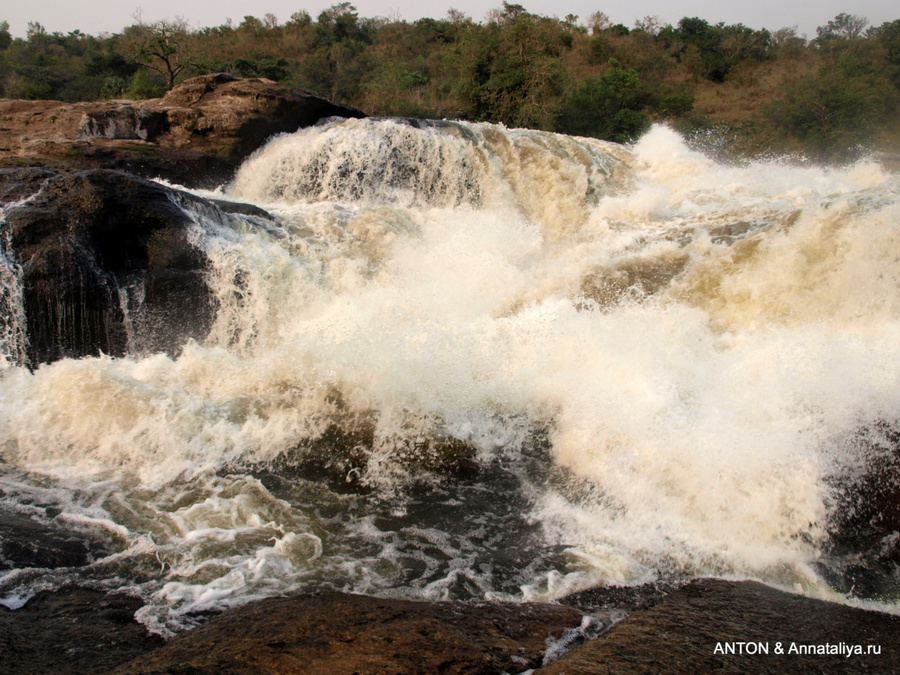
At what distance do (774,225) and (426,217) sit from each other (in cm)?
449

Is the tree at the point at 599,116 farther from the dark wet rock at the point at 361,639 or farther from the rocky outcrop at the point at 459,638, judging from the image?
the dark wet rock at the point at 361,639

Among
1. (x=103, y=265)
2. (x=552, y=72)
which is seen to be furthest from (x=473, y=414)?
(x=552, y=72)

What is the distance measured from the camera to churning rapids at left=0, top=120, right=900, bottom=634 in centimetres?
292

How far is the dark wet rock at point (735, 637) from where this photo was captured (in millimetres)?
1725

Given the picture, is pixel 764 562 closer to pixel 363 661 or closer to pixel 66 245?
pixel 363 661

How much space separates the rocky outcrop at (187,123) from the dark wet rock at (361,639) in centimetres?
872

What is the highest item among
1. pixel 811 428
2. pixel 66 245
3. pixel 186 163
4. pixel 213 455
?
pixel 186 163

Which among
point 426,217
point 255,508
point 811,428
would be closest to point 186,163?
point 426,217

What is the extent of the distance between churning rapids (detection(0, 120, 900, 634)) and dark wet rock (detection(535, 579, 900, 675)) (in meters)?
0.45

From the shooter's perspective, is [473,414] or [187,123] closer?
[473,414]

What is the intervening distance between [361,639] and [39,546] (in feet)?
6.89

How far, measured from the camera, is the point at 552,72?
54.4 ft

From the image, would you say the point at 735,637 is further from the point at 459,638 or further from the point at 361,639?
the point at 361,639

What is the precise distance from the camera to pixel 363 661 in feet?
5.79
